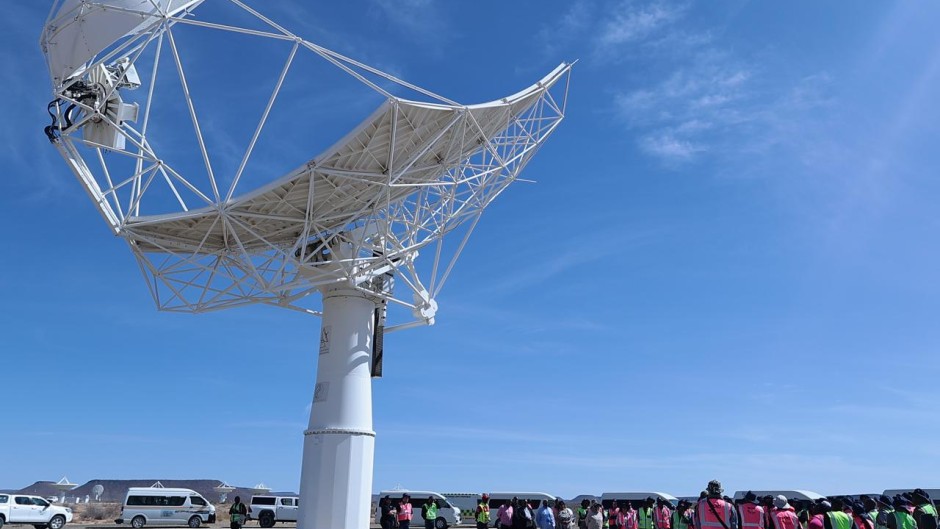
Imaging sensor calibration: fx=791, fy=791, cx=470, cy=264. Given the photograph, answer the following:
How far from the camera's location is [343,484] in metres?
21.9

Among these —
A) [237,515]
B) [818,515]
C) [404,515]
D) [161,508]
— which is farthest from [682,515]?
[161,508]

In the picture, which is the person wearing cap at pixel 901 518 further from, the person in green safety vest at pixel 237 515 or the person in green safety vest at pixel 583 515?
the person in green safety vest at pixel 237 515

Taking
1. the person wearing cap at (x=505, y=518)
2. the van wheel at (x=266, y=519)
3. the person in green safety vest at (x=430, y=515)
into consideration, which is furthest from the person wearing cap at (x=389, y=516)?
the van wheel at (x=266, y=519)

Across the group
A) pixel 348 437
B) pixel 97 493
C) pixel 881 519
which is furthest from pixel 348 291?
pixel 97 493

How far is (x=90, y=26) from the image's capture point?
1933 cm

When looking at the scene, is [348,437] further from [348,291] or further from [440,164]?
[440,164]

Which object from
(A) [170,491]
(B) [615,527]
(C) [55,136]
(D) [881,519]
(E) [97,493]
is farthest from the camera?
(E) [97,493]

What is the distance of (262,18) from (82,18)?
16.3 feet

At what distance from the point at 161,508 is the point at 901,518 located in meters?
33.5

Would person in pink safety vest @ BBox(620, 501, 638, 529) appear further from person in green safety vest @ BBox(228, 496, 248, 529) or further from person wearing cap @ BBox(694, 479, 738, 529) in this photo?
person in green safety vest @ BBox(228, 496, 248, 529)

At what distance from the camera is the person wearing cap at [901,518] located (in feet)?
45.0

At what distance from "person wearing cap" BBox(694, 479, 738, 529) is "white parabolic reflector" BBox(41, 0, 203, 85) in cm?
1575

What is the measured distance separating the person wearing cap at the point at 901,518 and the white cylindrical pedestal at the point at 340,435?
13319 millimetres

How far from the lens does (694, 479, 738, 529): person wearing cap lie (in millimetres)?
11266
